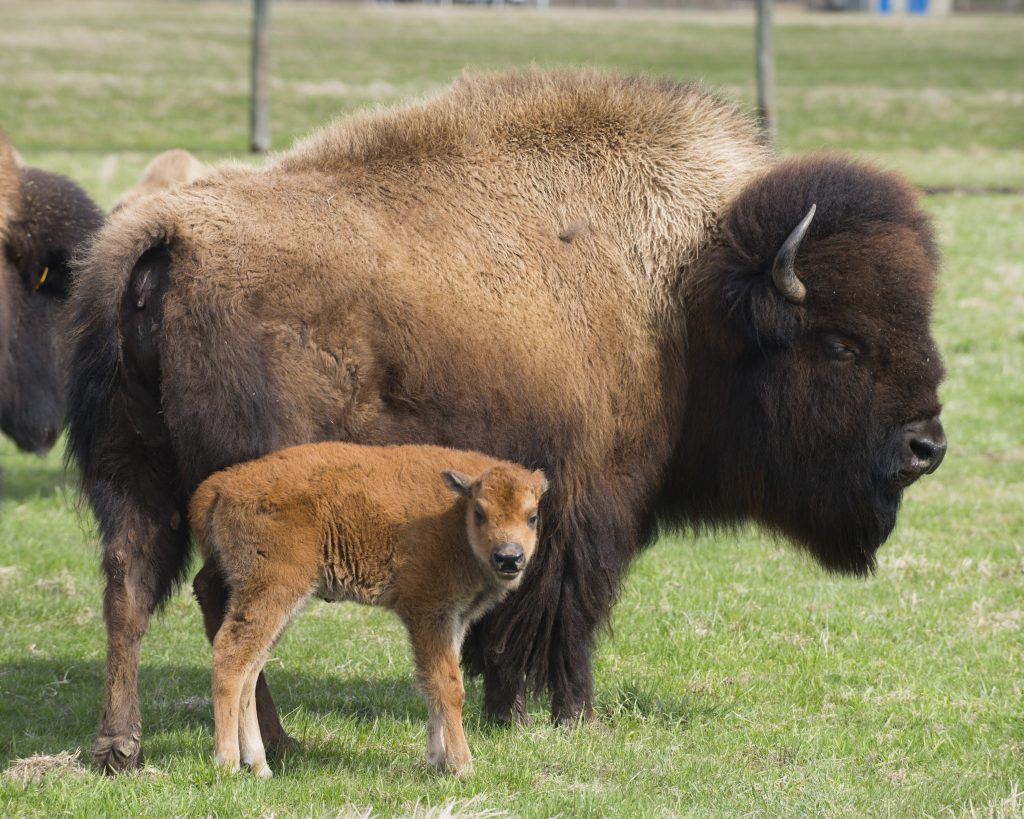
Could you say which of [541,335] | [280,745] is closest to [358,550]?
[280,745]

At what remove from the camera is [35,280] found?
30.0ft

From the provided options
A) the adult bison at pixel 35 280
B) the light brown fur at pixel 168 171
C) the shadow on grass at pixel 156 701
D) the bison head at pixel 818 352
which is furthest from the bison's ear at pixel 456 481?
the light brown fur at pixel 168 171

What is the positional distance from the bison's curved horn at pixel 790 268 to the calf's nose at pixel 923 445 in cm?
75

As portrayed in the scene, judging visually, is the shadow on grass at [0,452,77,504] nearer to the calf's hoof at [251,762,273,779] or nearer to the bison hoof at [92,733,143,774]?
the bison hoof at [92,733,143,774]

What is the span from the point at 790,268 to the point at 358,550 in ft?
7.45

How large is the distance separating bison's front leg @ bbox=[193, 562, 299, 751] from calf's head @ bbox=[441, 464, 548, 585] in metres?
1.10

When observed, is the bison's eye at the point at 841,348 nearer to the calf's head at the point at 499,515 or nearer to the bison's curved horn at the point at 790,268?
the bison's curved horn at the point at 790,268

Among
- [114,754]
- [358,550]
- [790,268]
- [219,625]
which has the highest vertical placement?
[790,268]

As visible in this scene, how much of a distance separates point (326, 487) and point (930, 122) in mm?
33941

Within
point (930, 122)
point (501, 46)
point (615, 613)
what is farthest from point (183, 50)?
point (615, 613)

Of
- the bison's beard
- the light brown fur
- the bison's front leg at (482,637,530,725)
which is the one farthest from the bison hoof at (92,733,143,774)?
the light brown fur

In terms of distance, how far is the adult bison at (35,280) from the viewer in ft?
28.7

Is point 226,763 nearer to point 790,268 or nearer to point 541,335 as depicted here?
point 541,335

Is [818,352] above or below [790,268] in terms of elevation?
below
